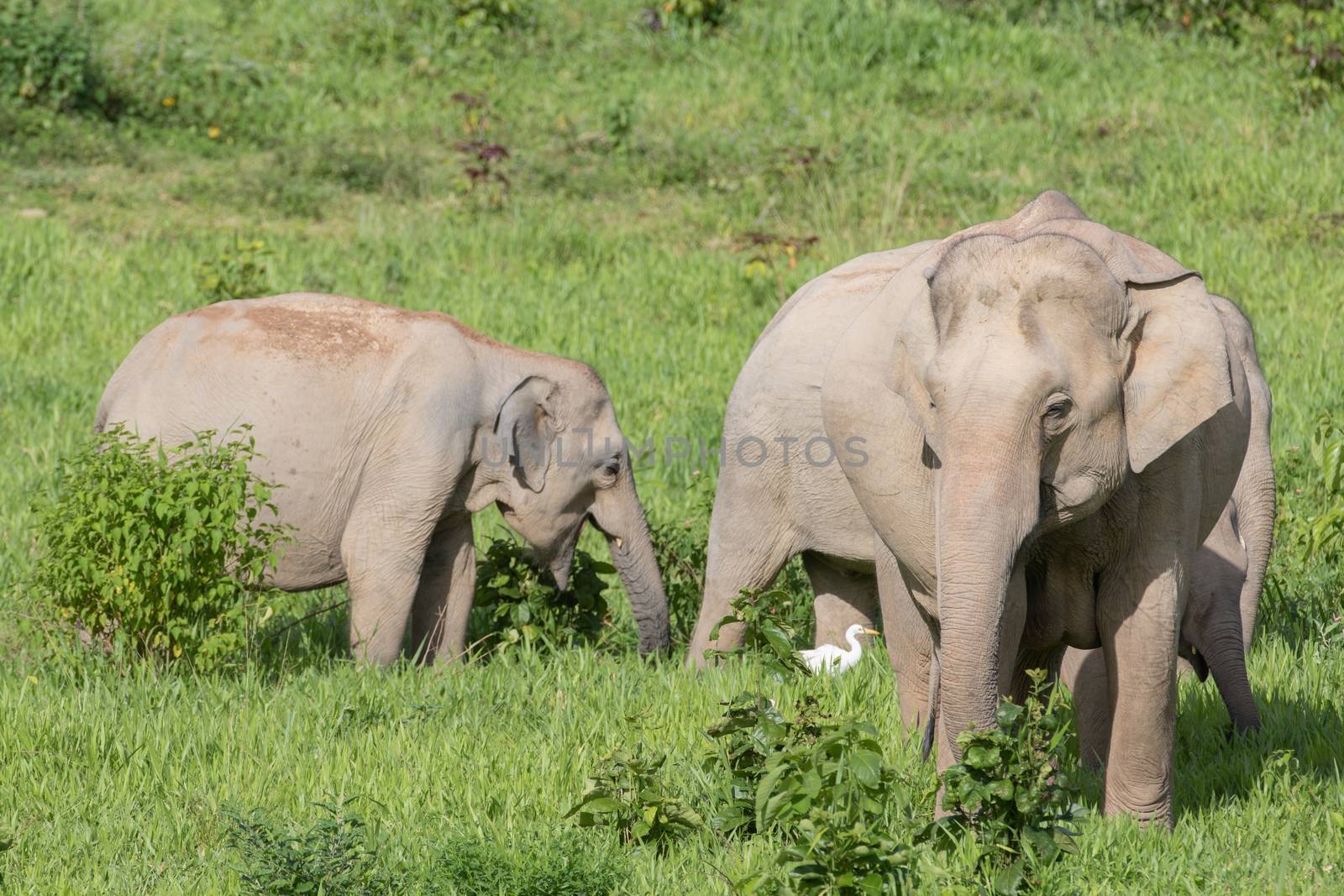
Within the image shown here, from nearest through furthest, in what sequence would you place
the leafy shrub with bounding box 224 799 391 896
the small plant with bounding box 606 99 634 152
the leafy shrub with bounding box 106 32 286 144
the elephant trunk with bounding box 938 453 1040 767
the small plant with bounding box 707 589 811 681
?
1. the elephant trunk with bounding box 938 453 1040 767
2. the leafy shrub with bounding box 224 799 391 896
3. the small plant with bounding box 707 589 811 681
4. the small plant with bounding box 606 99 634 152
5. the leafy shrub with bounding box 106 32 286 144

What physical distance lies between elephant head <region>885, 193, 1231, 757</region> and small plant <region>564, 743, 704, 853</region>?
108cm

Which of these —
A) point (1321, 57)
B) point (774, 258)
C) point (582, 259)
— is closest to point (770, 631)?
point (774, 258)

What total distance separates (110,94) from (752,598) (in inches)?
488

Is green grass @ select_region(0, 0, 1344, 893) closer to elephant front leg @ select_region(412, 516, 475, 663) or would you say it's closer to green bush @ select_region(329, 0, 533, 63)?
green bush @ select_region(329, 0, 533, 63)

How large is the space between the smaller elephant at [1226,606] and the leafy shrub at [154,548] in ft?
10.2

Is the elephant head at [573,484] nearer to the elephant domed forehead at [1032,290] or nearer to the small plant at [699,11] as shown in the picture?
the elephant domed forehead at [1032,290]

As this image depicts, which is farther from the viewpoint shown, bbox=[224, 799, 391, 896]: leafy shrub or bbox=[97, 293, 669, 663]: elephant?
bbox=[97, 293, 669, 663]: elephant

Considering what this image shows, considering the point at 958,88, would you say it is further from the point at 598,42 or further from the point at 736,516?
the point at 736,516

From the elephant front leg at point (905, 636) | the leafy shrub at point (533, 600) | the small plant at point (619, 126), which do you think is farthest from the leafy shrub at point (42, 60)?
the elephant front leg at point (905, 636)

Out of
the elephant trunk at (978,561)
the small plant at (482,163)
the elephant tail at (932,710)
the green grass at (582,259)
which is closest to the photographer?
the elephant trunk at (978,561)

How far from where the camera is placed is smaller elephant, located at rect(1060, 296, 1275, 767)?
5.24 metres

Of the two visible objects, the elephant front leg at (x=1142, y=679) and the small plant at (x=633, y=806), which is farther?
the small plant at (x=633, y=806)

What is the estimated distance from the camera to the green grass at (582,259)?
16.5 feet

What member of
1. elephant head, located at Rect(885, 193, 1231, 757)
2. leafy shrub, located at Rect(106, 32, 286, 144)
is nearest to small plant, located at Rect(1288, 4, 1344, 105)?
leafy shrub, located at Rect(106, 32, 286, 144)
